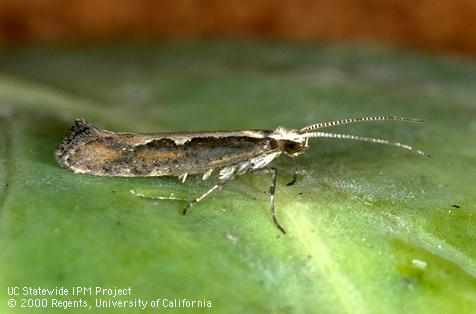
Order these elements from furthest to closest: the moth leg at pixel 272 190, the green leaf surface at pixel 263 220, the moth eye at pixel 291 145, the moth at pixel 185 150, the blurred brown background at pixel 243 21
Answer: the blurred brown background at pixel 243 21, the moth eye at pixel 291 145, the moth at pixel 185 150, the moth leg at pixel 272 190, the green leaf surface at pixel 263 220

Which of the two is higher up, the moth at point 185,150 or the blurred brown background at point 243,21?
the blurred brown background at point 243,21

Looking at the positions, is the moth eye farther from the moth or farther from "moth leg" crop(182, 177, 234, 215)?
"moth leg" crop(182, 177, 234, 215)

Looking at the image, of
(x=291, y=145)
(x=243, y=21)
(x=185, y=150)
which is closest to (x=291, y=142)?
(x=291, y=145)

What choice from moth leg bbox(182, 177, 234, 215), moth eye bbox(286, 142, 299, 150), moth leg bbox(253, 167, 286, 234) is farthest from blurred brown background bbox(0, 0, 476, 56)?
moth leg bbox(182, 177, 234, 215)

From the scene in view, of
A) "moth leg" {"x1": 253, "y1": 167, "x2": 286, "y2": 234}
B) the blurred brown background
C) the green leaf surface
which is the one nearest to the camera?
the green leaf surface

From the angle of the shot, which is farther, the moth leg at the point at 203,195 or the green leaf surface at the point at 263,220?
the moth leg at the point at 203,195

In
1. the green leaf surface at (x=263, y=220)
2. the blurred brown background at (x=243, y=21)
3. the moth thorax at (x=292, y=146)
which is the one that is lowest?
the green leaf surface at (x=263, y=220)

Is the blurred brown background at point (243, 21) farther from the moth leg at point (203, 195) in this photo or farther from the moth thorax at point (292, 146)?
the moth leg at point (203, 195)

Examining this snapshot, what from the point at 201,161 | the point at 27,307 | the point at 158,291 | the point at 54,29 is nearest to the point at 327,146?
the point at 201,161

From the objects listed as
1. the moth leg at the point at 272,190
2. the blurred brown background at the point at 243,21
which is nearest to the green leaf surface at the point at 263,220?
the moth leg at the point at 272,190
